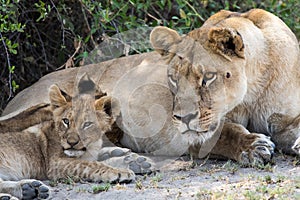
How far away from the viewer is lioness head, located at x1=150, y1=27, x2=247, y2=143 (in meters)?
3.84

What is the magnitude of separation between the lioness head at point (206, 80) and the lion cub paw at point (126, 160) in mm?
327

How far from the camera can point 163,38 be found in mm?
4211

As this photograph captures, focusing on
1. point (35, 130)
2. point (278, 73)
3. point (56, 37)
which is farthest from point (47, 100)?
point (278, 73)

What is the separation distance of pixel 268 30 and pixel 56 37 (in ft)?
7.67

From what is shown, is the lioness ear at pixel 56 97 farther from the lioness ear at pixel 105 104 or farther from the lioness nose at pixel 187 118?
the lioness nose at pixel 187 118

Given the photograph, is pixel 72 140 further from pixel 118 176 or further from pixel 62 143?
pixel 118 176

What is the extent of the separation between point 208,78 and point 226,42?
0.78 feet

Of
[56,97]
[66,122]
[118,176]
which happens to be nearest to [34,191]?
[118,176]

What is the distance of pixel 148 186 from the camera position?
3656 millimetres

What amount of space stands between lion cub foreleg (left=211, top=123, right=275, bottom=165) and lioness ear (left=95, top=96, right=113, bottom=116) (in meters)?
0.70

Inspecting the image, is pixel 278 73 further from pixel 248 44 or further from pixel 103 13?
pixel 103 13

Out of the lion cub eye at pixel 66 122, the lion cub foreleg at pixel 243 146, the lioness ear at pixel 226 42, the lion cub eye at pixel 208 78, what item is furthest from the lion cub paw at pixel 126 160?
the lioness ear at pixel 226 42

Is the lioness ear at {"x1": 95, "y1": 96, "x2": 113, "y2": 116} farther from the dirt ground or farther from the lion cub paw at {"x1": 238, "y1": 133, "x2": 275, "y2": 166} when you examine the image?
the lion cub paw at {"x1": 238, "y1": 133, "x2": 275, "y2": 166}

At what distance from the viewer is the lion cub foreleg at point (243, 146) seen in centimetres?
398
